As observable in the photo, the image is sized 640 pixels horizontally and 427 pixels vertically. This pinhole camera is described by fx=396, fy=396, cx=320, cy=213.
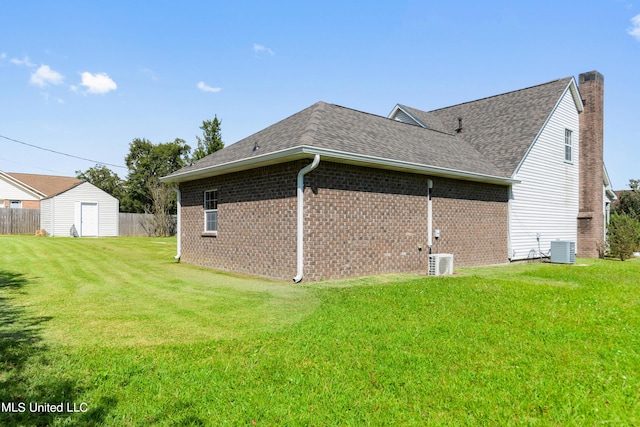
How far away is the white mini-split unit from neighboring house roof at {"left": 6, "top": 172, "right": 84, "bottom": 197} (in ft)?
116

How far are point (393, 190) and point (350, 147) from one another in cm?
214

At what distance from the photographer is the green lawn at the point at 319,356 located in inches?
130

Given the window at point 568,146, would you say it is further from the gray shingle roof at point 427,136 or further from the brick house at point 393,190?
the gray shingle roof at point 427,136

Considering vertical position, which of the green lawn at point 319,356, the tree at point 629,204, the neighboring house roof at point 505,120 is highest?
the neighboring house roof at point 505,120

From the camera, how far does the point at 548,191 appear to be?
17.9m

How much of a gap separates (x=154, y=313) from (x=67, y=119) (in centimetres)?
2210

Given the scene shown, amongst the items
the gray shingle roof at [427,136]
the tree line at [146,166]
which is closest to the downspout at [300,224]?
the gray shingle roof at [427,136]

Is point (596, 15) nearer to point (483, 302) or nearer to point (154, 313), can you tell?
point (483, 302)

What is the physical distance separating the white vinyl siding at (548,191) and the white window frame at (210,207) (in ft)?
37.8

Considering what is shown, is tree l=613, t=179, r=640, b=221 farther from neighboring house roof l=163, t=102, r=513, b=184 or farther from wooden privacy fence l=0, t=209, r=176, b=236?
wooden privacy fence l=0, t=209, r=176, b=236

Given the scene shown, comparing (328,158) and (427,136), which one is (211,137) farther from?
(328,158)

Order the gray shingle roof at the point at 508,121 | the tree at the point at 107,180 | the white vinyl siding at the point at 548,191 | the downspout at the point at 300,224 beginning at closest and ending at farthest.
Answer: the downspout at the point at 300,224, the white vinyl siding at the point at 548,191, the gray shingle roof at the point at 508,121, the tree at the point at 107,180

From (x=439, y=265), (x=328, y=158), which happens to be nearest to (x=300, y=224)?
(x=328, y=158)

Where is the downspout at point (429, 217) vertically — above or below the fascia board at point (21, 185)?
below
